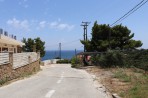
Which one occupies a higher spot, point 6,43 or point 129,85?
point 6,43

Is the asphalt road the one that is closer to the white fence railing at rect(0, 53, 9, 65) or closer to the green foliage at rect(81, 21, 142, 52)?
the white fence railing at rect(0, 53, 9, 65)

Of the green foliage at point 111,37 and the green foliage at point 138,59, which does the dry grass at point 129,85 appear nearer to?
the green foliage at point 138,59

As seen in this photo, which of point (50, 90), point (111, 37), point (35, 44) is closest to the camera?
point (50, 90)

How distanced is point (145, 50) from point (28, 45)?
2398 inches

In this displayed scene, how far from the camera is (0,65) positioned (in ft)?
68.5

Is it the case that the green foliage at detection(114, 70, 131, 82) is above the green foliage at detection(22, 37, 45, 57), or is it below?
below

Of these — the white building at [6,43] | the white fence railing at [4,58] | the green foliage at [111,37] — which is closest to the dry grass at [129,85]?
the white fence railing at [4,58]

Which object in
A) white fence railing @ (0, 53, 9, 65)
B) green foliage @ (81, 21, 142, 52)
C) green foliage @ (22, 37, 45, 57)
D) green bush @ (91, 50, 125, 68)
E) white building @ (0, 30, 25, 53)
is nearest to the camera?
white fence railing @ (0, 53, 9, 65)

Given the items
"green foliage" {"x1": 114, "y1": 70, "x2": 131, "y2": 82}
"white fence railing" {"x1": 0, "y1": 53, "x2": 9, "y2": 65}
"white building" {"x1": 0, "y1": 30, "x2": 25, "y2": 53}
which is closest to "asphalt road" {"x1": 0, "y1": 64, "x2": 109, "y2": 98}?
"white fence railing" {"x1": 0, "y1": 53, "x2": 9, "y2": 65}

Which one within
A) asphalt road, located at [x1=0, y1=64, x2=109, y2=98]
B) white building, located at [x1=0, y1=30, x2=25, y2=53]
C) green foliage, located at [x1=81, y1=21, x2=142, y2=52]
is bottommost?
asphalt road, located at [x1=0, y1=64, x2=109, y2=98]

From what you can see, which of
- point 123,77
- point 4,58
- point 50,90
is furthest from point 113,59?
point 50,90

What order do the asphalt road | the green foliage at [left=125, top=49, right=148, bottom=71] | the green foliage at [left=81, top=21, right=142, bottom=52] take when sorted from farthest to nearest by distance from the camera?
the green foliage at [left=81, top=21, right=142, bottom=52]
the green foliage at [left=125, top=49, right=148, bottom=71]
the asphalt road

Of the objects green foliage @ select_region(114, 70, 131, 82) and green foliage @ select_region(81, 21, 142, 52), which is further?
green foliage @ select_region(81, 21, 142, 52)

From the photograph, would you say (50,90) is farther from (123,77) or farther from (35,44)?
(35,44)
